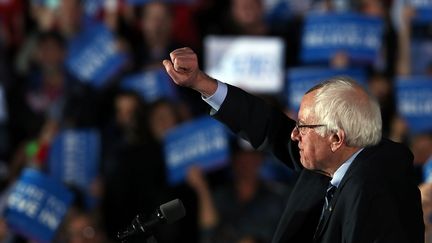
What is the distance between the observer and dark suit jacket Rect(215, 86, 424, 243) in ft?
10.8

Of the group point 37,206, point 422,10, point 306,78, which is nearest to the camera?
point 37,206

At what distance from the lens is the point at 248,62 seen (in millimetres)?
7633

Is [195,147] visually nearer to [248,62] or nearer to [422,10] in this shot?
[248,62]

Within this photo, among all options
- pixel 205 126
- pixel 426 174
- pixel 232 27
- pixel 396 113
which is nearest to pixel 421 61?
pixel 396 113

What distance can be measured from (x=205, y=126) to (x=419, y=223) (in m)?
3.42

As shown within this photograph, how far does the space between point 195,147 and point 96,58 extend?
4.24ft

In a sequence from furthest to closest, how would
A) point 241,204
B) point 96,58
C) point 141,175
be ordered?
point 96,58 → point 141,175 → point 241,204

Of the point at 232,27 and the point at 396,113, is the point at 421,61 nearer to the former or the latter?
the point at 396,113

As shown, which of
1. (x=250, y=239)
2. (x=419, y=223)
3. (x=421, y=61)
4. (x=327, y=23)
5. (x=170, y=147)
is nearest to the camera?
(x=419, y=223)

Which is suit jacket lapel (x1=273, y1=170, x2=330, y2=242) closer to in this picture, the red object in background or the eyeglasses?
the eyeglasses

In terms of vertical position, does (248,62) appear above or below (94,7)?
below

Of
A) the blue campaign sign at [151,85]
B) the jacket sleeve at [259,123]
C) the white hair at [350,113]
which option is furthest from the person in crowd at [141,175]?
the white hair at [350,113]

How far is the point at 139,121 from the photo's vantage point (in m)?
7.07

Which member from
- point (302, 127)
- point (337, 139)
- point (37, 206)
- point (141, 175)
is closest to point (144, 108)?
point (141, 175)
